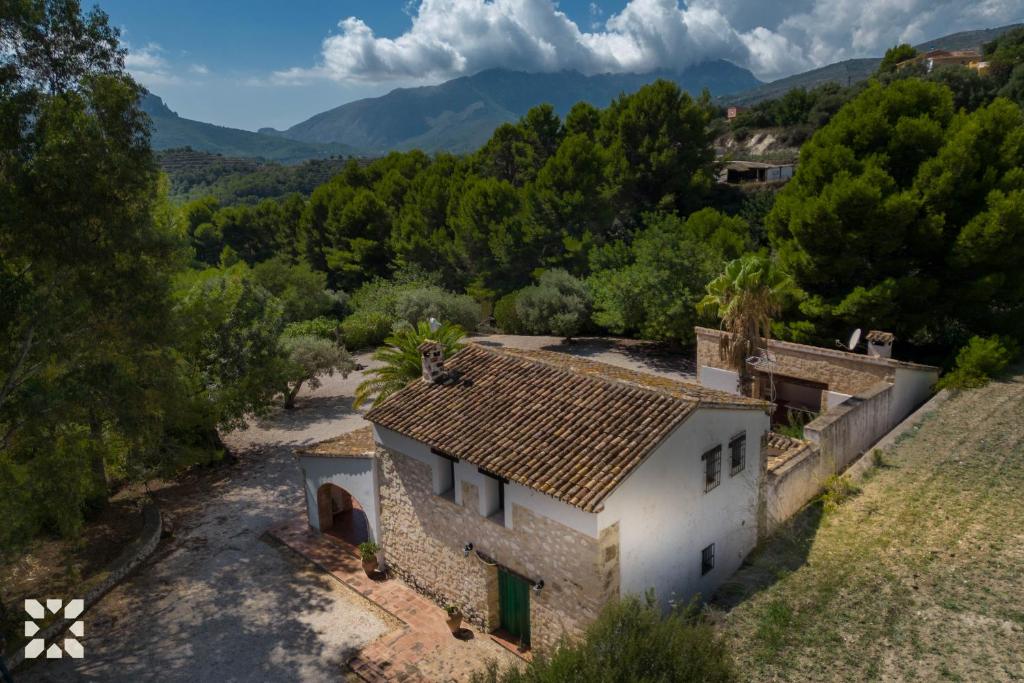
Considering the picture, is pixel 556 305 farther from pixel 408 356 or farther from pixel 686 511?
pixel 686 511

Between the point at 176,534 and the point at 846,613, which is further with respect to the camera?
the point at 176,534

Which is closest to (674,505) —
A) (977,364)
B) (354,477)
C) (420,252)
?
(354,477)

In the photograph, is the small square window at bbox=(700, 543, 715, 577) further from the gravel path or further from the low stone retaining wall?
the gravel path

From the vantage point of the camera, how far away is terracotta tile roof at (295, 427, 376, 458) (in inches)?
582

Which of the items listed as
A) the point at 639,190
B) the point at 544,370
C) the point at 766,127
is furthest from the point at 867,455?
the point at 766,127

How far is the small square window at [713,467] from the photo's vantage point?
39.7ft

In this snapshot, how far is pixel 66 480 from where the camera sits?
1159 cm

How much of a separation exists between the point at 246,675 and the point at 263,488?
8.37 m

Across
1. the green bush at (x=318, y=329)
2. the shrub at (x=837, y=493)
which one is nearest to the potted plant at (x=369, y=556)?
the shrub at (x=837, y=493)

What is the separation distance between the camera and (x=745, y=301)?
1816 centimetres

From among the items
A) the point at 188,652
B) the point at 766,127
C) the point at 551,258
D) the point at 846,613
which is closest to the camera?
the point at 846,613

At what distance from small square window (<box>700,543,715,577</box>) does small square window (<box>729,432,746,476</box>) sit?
1455mm

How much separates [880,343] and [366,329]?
2587 centimetres

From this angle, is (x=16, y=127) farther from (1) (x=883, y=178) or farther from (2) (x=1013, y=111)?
(2) (x=1013, y=111)
